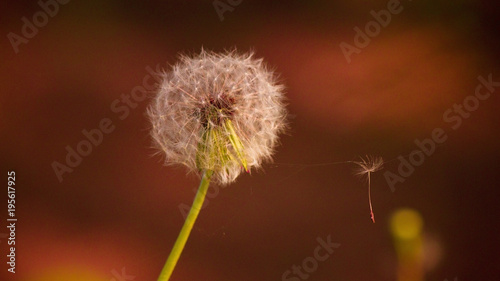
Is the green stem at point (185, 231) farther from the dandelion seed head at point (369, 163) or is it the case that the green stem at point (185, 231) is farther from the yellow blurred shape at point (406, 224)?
the yellow blurred shape at point (406, 224)

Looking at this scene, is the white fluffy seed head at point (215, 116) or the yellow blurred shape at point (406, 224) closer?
the white fluffy seed head at point (215, 116)

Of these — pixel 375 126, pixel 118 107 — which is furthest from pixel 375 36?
pixel 118 107

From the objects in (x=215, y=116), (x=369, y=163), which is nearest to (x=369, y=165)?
(x=369, y=163)

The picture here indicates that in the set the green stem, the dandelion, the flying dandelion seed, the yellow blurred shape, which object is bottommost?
the yellow blurred shape

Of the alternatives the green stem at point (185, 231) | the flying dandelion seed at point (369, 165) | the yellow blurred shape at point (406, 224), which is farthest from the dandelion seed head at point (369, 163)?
the green stem at point (185, 231)

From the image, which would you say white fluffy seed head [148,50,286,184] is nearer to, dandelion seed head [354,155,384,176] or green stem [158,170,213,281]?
green stem [158,170,213,281]

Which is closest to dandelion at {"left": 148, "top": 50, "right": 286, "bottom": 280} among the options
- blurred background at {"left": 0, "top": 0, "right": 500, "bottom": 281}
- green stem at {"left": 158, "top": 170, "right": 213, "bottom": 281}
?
green stem at {"left": 158, "top": 170, "right": 213, "bottom": 281}

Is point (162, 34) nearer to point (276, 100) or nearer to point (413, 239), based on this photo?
point (276, 100)
